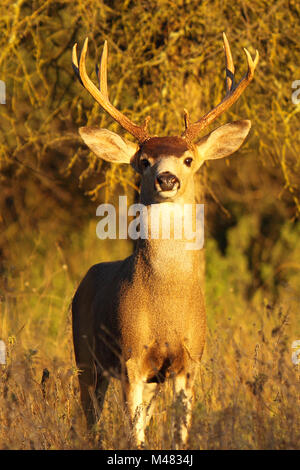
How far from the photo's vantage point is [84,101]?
960 centimetres

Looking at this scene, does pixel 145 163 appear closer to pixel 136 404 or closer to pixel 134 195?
pixel 136 404

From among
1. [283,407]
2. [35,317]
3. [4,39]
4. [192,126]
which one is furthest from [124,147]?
[35,317]

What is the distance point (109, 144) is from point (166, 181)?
884 mm

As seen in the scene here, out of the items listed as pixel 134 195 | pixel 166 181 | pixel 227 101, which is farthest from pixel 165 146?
pixel 134 195

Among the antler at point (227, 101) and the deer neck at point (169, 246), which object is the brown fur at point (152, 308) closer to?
the deer neck at point (169, 246)

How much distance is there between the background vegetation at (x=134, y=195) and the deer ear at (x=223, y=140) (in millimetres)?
1135

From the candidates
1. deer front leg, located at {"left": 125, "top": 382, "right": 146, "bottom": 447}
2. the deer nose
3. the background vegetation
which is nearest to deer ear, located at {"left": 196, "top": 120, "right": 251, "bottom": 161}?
the deer nose

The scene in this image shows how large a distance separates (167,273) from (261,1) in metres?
4.39

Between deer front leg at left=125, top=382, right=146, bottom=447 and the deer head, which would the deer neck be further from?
deer front leg at left=125, top=382, right=146, bottom=447

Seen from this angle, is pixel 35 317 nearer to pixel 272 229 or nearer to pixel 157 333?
pixel 272 229

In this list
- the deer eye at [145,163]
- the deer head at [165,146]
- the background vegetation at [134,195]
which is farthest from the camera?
the deer eye at [145,163]

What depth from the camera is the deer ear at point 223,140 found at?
577 centimetres

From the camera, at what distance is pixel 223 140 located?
5812 millimetres

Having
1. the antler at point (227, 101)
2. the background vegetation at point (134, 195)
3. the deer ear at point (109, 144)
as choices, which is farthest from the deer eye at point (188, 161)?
the background vegetation at point (134, 195)
